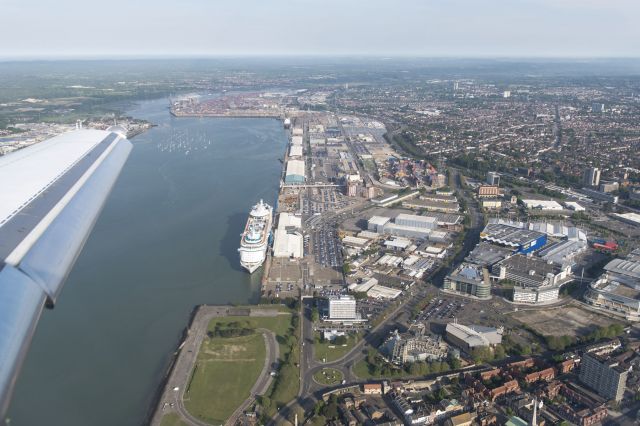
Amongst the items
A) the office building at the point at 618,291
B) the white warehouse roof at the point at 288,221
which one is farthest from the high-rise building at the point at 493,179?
the white warehouse roof at the point at 288,221

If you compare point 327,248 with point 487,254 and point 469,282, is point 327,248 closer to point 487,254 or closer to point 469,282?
point 469,282

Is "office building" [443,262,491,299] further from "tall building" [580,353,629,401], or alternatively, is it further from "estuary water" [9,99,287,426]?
"estuary water" [9,99,287,426]

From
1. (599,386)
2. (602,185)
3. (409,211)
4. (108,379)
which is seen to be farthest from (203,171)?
→ (599,386)

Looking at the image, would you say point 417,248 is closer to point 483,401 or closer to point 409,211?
point 409,211

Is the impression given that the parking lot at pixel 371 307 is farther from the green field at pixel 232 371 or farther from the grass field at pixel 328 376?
the grass field at pixel 328 376

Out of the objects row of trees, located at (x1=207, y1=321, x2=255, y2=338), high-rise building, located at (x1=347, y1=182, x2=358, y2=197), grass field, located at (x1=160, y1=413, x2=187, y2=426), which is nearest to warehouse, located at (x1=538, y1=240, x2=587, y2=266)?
high-rise building, located at (x1=347, y1=182, x2=358, y2=197)
